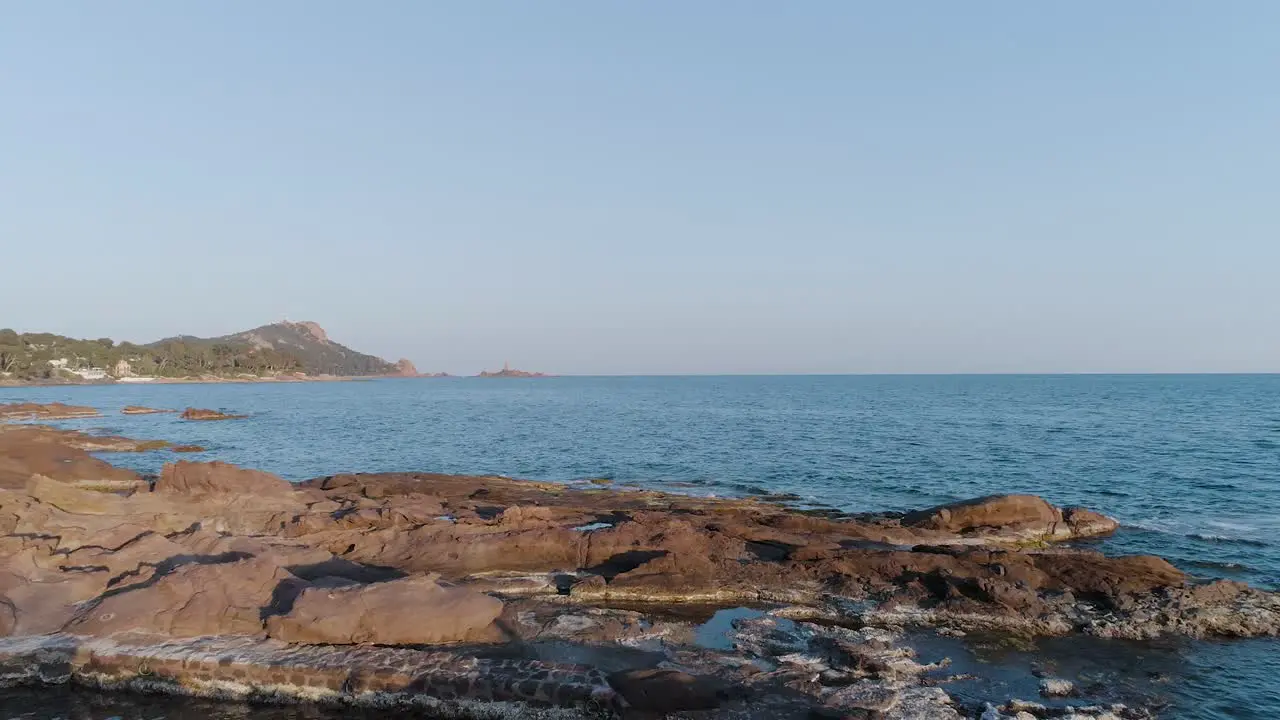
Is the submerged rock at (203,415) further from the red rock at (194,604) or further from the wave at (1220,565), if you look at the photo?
the wave at (1220,565)

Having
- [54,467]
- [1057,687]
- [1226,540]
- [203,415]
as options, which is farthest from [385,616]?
[203,415]

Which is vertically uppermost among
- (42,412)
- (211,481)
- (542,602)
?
(211,481)

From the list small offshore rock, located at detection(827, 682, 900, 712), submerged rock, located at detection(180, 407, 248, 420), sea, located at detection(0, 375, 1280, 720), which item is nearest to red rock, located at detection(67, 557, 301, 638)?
sea, located at detection(0, 375, 1280, 720)

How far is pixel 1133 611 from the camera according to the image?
17.9m

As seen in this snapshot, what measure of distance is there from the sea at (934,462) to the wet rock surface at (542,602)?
1230 mm

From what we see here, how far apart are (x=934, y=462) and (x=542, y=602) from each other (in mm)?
38471

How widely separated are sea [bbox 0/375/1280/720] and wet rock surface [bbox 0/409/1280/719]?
1.23 m

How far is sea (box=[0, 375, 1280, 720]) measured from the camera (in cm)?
1564

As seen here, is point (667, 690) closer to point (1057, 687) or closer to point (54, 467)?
point (1057, 687)

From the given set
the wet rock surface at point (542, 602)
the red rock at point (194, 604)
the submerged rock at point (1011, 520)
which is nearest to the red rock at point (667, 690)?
the wet rock surface at point (542, 602)

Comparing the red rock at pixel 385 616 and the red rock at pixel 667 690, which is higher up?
the red rock at pixel 385 616

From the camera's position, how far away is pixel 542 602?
1859 cm

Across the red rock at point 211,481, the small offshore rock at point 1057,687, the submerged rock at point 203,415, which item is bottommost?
the submerged rock at point 203,415

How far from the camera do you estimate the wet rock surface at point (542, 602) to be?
13.6 metres
